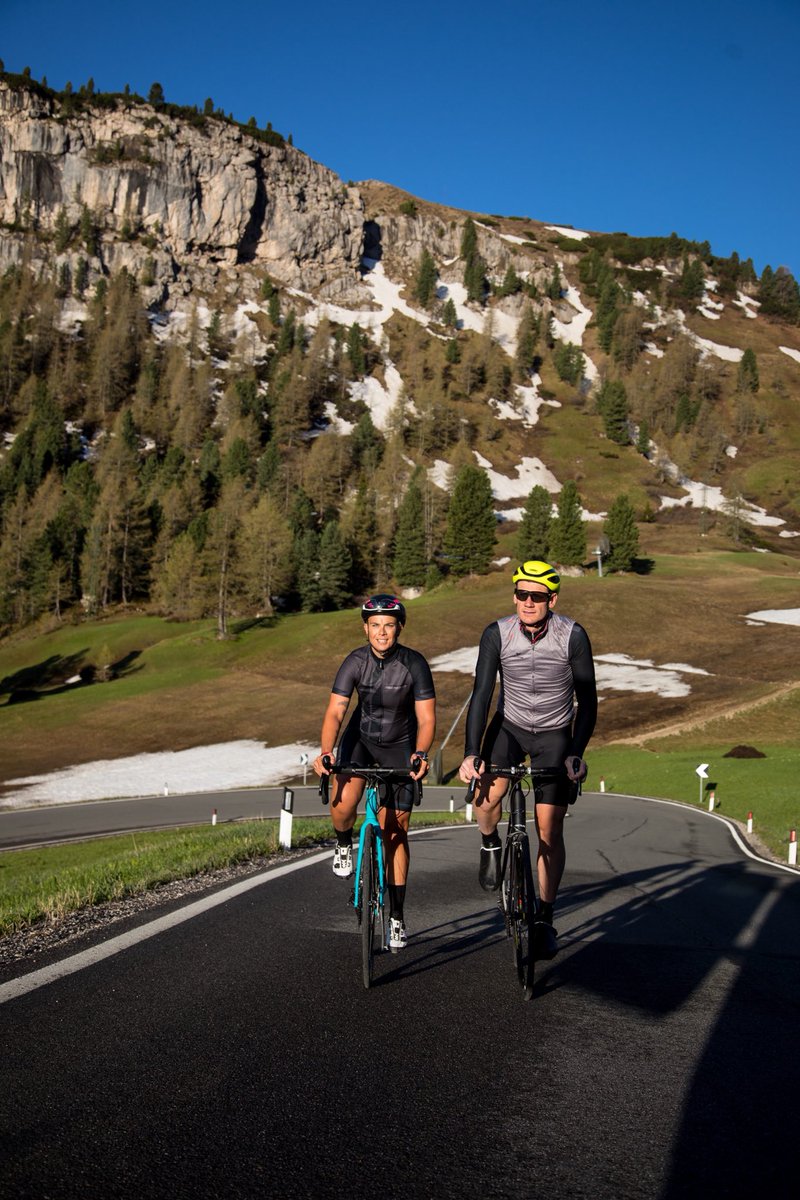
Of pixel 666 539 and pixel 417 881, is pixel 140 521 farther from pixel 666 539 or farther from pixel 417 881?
pixel 417 881

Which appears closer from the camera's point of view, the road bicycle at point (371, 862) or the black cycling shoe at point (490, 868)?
the road bicycle at point (371, 862)

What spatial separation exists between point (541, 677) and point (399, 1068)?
331 centimetres

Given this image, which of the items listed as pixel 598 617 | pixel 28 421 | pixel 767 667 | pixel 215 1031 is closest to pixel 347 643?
pixel 598 617

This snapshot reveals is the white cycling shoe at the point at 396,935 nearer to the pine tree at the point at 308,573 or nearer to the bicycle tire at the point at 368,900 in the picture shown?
the bicycle tire at the point at 368,900

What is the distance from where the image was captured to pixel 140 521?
115 m

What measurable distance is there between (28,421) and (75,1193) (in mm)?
170999

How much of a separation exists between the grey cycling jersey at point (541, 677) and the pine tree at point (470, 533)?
322 feet

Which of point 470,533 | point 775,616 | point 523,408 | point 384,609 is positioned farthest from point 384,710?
point 523,408

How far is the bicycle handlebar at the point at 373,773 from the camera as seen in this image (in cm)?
657

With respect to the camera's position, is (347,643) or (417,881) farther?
(347,643)

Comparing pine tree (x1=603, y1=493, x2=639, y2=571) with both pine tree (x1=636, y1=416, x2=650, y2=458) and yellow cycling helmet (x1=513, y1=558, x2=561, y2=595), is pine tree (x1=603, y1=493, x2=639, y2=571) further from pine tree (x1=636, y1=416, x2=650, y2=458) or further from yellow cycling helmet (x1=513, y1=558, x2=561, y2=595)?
yellow cycling helmet (x1=513, y1=558, x2=561, y2=595)

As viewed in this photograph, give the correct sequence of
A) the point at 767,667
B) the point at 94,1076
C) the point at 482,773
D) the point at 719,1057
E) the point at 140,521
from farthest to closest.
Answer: the point at 140,521 → the point at 767,667 → the point at 482,773 → the point at 719,1057 → the point at 94,1076

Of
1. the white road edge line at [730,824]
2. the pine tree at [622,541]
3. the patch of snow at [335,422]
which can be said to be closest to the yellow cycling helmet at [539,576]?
the white road edge line at [730,824]

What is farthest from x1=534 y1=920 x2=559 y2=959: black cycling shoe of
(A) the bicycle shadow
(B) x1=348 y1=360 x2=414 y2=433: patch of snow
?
(B) x1=348 y1=360 x2=414 y2=433: patch of snow
